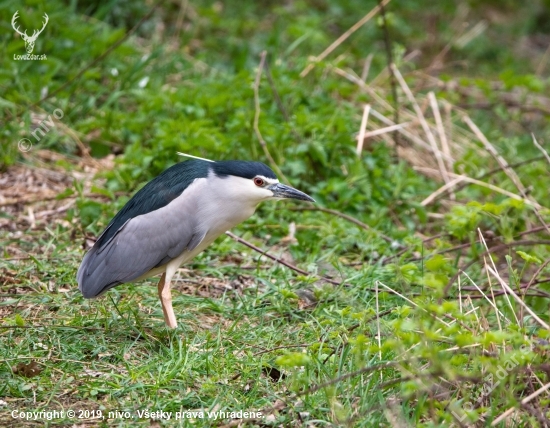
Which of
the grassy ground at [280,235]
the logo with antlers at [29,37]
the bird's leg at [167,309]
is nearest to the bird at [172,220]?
the bird's leg at [167,309]

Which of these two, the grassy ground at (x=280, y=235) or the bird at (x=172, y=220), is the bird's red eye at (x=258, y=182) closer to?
the bird at (x=172, y=220)

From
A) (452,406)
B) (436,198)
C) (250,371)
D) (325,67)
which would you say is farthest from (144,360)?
(325,67)

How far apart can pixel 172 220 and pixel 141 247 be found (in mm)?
234

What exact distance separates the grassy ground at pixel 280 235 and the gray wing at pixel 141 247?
0.29 metres

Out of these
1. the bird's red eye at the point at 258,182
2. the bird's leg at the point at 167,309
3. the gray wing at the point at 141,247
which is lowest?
the bird's leg at the point at 167,309

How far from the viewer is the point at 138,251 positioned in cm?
434

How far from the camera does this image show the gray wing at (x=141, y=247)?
4266 mm

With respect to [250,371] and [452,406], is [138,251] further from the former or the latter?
[452,406]

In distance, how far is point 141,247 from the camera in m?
4.35

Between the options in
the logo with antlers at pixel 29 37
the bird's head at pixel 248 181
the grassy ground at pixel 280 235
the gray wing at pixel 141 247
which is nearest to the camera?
the grassy ground at pixel 280 235

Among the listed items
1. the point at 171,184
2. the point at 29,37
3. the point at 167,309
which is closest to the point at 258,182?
the point at 171,184

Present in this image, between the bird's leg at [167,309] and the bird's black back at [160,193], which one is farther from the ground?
the bird's black back at [160,193]

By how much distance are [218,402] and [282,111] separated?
12.4 ft

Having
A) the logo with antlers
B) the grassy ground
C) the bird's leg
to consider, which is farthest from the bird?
the logo with antlers
